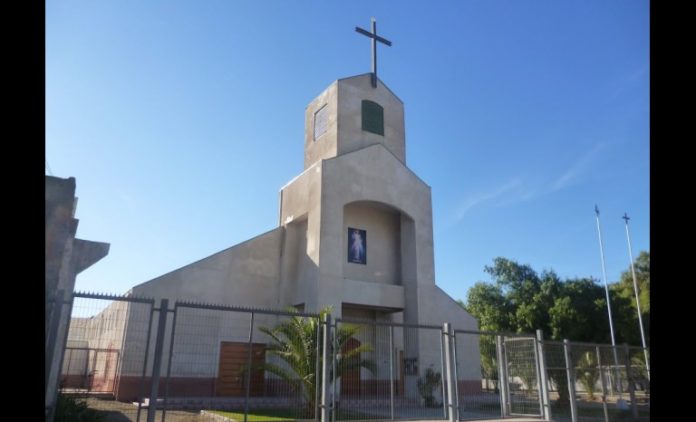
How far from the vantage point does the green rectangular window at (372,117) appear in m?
27.8

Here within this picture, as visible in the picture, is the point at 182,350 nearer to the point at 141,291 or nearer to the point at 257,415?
the point at 257,415

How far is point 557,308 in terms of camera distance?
1307 inches

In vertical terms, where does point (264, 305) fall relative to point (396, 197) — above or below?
below

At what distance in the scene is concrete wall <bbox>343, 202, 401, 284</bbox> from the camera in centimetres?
2505

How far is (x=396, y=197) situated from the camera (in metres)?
26.2

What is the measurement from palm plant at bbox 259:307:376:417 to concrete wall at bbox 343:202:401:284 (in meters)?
9.68

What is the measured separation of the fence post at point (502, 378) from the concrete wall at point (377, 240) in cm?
1060

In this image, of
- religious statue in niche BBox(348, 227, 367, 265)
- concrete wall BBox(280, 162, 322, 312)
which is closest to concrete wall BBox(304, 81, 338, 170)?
concrete wall BBox(280, 162, 322, 312)

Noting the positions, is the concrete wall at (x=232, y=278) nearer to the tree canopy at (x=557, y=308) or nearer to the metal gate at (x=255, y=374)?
the metal gate at (x=255, y=374)

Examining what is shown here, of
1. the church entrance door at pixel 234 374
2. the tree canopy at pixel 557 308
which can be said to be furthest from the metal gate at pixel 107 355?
the tree canopy at pixel 557 308

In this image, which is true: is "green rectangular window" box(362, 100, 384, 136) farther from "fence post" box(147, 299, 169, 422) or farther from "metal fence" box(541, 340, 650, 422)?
"fence post" box(147, 299, 169, 422)
